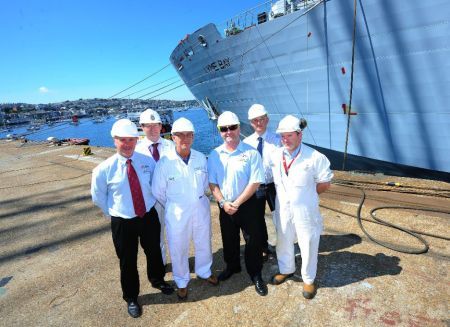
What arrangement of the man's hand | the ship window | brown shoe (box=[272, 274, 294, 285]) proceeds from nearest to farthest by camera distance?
1. the man's hand
2. brown shoe (box=[272, 274, 294, 285])
3. the ship window

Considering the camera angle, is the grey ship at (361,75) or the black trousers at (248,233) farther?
the grey ship at (361,75)

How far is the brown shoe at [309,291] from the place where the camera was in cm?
292

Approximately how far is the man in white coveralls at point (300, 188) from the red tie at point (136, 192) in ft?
4.84

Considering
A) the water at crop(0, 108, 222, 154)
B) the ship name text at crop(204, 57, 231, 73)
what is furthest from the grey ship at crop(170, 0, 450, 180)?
the water at crop(0, 108, 222, 154)

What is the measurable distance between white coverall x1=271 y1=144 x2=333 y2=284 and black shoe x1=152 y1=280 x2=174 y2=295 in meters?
1.47

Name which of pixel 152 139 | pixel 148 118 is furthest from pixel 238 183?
pixel 148 118

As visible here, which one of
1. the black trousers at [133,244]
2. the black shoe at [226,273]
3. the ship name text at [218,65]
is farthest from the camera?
the ship name text at [218,65]

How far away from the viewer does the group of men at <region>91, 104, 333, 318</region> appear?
2822 mm

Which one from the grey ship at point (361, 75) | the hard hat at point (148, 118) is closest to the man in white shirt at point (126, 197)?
the hard hat at point (148, 118)

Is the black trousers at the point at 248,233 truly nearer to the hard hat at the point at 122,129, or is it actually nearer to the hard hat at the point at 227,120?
the hard hat at the point at 227,120

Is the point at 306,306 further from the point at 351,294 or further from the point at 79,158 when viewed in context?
the point at 79,158

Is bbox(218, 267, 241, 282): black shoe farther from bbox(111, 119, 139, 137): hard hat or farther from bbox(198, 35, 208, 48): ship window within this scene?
bbox(198, 35, 208, 48): ship window

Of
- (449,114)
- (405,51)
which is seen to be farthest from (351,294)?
(405,51)

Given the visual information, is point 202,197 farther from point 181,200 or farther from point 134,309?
point 134,309
